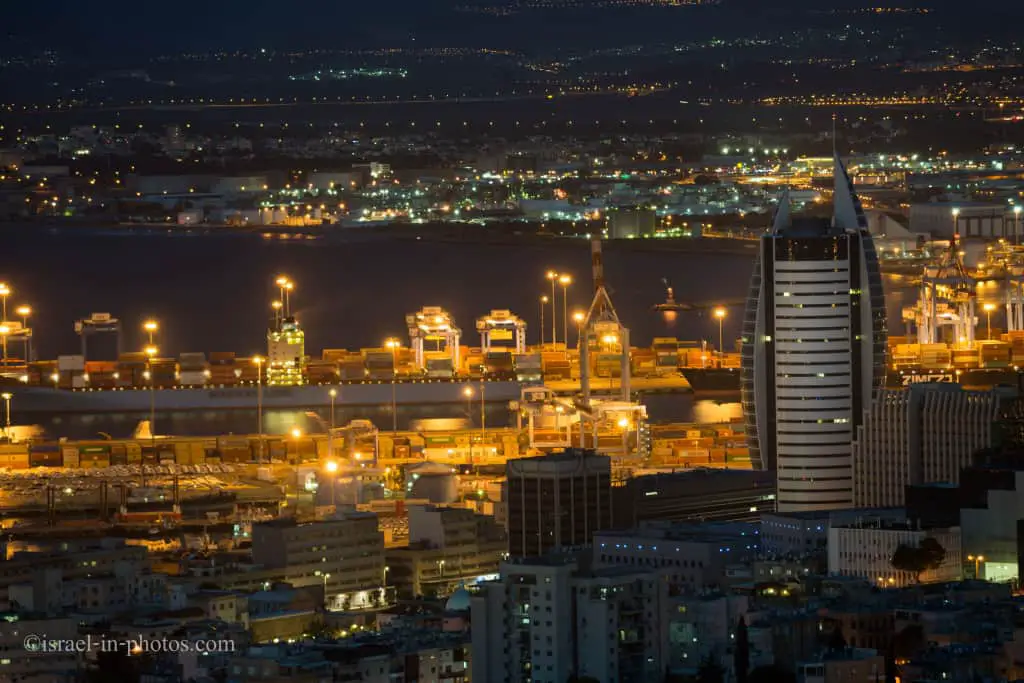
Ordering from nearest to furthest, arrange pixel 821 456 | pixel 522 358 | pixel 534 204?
1. pixel 821 456
2. pixel 522 358
3. pixel 534 204

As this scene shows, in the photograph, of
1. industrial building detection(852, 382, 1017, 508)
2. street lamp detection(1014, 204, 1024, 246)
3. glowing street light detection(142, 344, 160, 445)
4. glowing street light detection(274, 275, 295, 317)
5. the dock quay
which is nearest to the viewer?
industrial building detection(852, 382, 1017, 508)

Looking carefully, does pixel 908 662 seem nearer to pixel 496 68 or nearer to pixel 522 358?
pixel 522 358

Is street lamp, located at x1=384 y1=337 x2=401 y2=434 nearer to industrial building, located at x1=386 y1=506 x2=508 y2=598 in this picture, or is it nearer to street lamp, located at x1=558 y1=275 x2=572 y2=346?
street lamp, located at x1=558 y1=275 x2=572 y2=346

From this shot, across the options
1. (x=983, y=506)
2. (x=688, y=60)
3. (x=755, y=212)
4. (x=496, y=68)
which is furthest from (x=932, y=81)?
(x=983, y=506)

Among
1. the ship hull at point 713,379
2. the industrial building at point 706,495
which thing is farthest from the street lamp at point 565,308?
the industrial building at point 706,495

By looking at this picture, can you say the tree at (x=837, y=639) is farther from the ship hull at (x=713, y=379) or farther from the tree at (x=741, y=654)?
the ship hull at (x=713, y=379)

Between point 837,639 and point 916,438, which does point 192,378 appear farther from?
point 837,639

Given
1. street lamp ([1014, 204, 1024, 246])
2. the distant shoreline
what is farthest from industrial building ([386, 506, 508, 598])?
street lamp ([1014, 204, 1024, 246])
